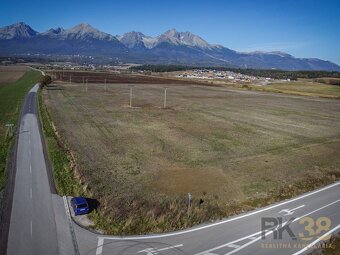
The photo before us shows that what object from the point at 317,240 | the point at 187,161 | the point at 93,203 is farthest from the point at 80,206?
the point at 317,240

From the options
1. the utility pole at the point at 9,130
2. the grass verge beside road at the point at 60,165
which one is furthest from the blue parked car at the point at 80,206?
the utility pole at the point at 9,130

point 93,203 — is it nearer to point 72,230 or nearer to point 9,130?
point 72,230

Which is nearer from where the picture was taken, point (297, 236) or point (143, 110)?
point (297, 236)

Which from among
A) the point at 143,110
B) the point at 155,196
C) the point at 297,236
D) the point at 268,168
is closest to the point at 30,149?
the point at 155,196

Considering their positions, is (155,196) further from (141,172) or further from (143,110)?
(143,110)

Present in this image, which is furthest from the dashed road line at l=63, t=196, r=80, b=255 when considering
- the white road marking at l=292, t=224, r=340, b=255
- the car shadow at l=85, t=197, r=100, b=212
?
the white road marking at l=292, t=224, r=340, b=255

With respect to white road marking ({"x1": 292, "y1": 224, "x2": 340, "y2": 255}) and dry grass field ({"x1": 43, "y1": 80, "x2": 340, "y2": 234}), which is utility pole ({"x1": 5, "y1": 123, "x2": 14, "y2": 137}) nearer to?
dry grass field ({"x1": 43, "y1": 80, "x2": 340, "y2": 234})

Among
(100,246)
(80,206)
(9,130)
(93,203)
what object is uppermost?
(9,130)
